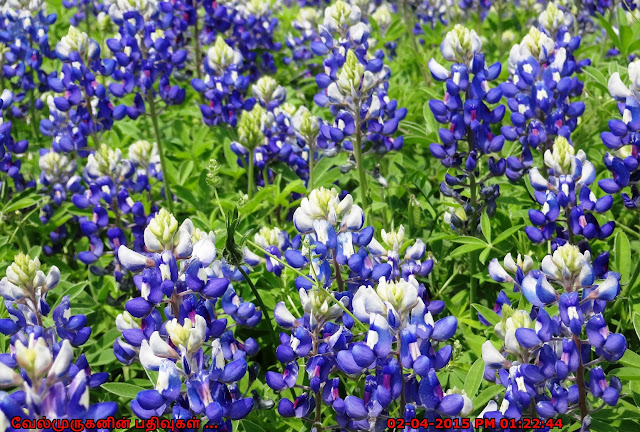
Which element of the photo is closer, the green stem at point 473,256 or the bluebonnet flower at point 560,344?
the bluebonnet flower at point 560,344

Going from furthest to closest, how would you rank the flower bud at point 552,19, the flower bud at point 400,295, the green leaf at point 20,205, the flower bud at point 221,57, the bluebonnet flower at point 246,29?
the bluebonnet flower at point 246,29 → the flower bud at point 221,57 → the flower bud at point 552,19 → the green leaf at point 20,205 → the flower bud at point 400,295

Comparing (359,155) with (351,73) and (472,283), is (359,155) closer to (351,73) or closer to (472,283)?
(351,73)

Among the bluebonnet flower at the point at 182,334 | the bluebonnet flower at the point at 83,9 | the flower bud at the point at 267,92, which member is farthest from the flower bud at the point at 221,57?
the bluebonnet flower at the point at 83,9

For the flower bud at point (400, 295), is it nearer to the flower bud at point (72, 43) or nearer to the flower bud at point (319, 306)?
the flower bud at point (319, 306)

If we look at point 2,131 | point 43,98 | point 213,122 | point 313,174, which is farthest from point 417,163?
point 43,98

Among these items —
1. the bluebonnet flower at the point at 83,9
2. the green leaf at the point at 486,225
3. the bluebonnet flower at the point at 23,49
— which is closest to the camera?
the green leaf at the point at 486,225

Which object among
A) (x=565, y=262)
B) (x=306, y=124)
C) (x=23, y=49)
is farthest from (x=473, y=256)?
(x=23, y=49)
